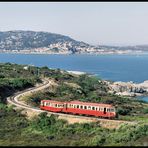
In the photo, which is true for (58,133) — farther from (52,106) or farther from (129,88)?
(129,88)

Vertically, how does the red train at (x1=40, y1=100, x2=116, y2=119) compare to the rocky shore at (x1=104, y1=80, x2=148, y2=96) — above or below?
above

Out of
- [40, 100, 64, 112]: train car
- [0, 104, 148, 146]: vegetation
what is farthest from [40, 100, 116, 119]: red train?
[0, 104, 148, 146]: vegetation

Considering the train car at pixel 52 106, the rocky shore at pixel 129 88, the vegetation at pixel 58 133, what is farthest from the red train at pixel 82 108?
the rocky shore at pixel 129 88

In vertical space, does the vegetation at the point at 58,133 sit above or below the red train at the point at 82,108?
below

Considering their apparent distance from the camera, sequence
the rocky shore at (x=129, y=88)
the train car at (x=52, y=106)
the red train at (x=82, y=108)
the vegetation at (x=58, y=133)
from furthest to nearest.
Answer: the rocky shore at (x=129, y=88), the train car at (x=52, y=106), the red train at (x=82, y=108), the vegetation at (x=58, y=133)

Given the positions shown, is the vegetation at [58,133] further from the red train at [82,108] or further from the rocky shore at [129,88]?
the rocky shore at [129,88]

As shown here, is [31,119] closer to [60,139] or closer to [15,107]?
[15,107]

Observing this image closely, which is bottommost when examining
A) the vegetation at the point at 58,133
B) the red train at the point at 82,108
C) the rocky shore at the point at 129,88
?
the rocky shore at the point at 129,88

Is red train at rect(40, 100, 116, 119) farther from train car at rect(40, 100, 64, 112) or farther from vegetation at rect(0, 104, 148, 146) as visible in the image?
vegetation at rect(0, 104, 148, 146)

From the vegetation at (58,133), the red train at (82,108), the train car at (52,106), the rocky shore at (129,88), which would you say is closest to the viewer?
the vegetation at (58,133)

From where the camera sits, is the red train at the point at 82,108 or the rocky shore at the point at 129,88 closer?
the red train at the point at 82,108
